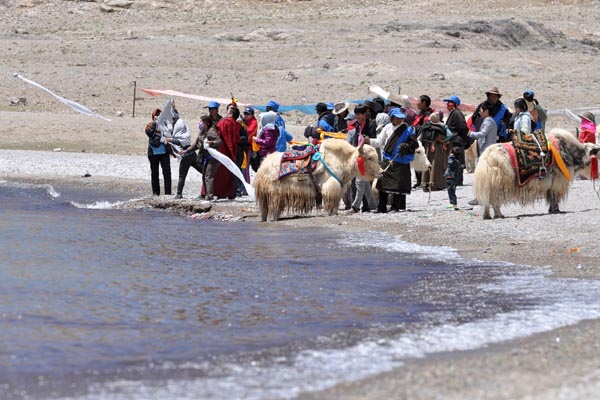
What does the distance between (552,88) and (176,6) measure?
23.1 meters

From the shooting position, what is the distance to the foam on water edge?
5.95 meters

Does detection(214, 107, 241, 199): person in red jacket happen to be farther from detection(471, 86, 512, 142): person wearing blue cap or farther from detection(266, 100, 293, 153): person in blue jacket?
detection(471, 86, 512, 142): person wearing blue cap

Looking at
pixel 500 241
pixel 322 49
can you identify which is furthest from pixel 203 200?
pixel 322 49

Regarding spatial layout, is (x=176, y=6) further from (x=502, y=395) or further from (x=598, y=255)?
(x=502, y=395)

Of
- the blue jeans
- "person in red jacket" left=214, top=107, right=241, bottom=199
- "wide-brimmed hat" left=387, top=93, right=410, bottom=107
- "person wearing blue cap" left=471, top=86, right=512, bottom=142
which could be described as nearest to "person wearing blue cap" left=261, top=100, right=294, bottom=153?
"person in red jacket" left=214, top=107, right=241, bottom=199

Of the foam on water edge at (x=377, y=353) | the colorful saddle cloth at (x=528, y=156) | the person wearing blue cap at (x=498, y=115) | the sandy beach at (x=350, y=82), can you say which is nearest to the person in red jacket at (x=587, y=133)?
the sandy beach at (x=350, y=82)

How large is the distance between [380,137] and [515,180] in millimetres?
2491

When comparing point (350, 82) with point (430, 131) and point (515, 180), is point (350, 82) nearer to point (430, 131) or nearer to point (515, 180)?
point (430, 131)

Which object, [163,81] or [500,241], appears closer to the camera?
[500,241]

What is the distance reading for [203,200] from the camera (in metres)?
16.3

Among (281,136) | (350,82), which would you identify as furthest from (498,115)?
(350,82)

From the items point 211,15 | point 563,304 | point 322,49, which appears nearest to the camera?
point 563,304

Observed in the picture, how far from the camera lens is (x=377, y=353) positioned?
22.1ft

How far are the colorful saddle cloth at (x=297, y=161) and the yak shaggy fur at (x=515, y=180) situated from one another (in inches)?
80.7
